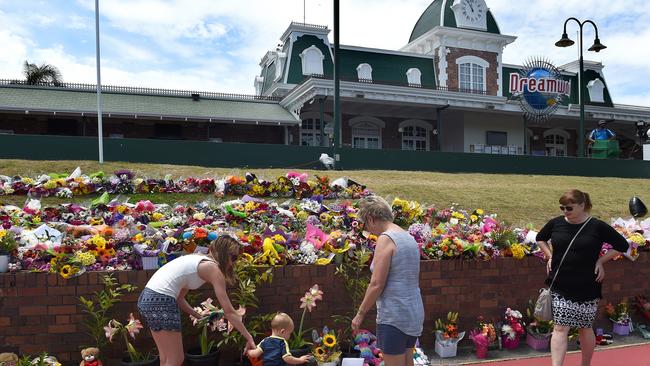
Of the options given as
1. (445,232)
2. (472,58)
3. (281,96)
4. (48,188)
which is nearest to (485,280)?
(445,232)

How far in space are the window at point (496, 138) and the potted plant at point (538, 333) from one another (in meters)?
25.4

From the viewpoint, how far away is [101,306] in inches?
166

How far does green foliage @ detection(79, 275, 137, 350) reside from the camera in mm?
4180

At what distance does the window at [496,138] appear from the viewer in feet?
97.1

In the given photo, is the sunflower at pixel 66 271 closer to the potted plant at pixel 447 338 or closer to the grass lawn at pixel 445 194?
the potted plant at pixel 447 338

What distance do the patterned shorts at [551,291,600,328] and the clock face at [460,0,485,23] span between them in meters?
29.1

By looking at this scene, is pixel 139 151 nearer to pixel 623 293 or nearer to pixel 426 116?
pixel 623 293

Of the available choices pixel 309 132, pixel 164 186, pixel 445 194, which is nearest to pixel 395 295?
pixel 164 186

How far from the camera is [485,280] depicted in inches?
219

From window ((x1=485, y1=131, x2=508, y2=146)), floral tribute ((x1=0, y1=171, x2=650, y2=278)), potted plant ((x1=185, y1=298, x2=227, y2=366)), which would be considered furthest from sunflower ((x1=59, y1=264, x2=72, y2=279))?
window ((x1=485, y1=131, x2=508, y2=146))

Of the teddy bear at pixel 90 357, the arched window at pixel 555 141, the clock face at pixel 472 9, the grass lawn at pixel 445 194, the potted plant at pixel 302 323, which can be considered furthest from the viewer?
the arched window at pixel 555 141

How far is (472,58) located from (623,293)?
26.3m

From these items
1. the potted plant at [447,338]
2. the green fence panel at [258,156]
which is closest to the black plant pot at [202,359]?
the potted plant at [447,338]

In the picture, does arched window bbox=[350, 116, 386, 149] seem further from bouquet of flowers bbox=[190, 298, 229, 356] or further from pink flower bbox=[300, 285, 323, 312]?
bouquet of flowers bbox=[190, 298, 229, 356]
